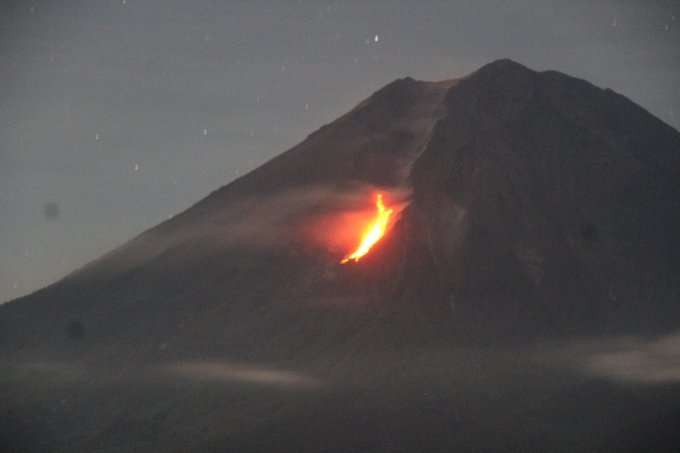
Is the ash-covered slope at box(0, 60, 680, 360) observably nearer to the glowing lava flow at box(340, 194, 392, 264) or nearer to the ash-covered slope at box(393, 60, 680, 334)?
the ash-covered slope at box(393, 60, 680, 334)

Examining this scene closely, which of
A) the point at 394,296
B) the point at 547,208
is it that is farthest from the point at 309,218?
the point at 547,208

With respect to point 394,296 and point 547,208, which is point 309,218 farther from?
point 547,208

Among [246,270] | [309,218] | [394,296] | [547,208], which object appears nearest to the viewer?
[394,296]

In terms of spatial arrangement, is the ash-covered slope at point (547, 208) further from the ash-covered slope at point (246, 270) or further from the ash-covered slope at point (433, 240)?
the ash-covered slope at point (246, 270)

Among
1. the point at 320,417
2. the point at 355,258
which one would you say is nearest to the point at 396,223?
the point at 355,258

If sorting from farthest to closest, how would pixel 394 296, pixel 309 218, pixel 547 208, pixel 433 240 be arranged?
pixel 547 208, pixel 309 218, pixel 433 240, pixel 394 296

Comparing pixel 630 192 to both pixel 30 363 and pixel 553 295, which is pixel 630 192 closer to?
pixel 553 295

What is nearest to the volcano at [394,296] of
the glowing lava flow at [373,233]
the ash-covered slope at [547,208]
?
the ash-covered slope at [547,208]
